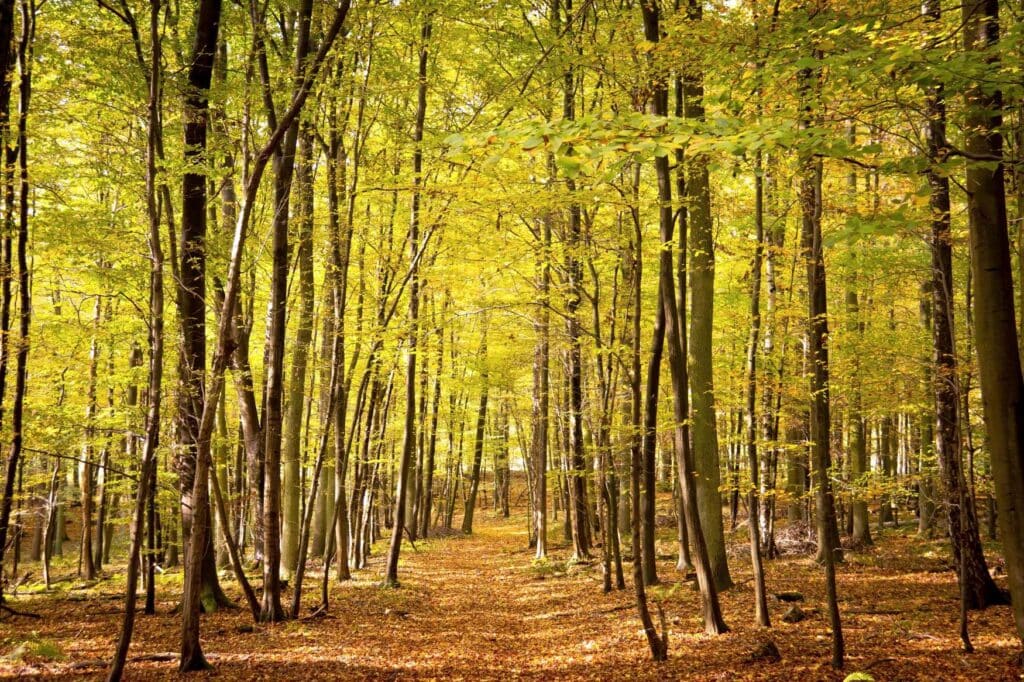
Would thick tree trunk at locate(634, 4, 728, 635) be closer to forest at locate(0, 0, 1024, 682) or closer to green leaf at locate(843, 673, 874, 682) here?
forest at locate(0, 0, 1024, 682)

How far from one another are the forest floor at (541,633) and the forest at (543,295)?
0.28 ft

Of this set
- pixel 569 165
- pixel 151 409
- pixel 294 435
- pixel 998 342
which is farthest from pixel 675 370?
pixel 294 435

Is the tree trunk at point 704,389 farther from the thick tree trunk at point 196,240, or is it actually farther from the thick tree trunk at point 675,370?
the thick tree trunk at point 196,240

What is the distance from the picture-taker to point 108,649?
8289 millimetres

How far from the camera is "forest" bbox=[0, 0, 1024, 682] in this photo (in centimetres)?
463

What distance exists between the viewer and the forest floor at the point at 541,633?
22.8 ft

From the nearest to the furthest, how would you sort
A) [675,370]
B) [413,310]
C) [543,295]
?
[675,370]
[543,295]
[413,310]

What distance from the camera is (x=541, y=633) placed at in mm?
10016

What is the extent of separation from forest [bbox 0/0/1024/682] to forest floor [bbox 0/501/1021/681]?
0.09 m

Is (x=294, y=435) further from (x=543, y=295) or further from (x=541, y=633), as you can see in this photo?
(x=541, y=633)

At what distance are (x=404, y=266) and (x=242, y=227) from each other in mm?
8579

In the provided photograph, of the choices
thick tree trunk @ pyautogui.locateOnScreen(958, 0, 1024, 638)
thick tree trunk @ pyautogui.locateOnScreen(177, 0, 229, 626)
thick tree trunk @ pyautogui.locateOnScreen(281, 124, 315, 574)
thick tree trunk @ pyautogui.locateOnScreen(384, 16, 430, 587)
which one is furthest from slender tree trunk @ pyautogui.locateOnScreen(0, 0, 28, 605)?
thick tree trunk @ pyautogui.locateOnScreen(958, 0, 1024, 638)

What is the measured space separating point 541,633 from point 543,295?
5.86 metres

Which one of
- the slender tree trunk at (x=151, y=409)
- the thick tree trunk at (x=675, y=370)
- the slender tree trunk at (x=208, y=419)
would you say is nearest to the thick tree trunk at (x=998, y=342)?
the thick tree trunk at (x=675, y=370)
